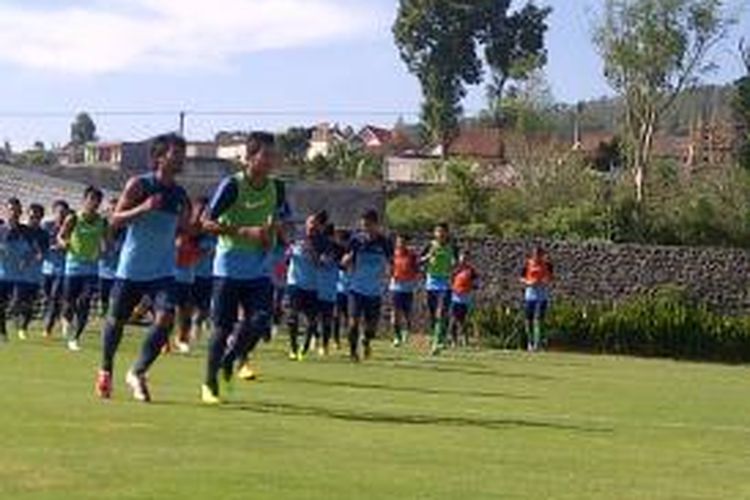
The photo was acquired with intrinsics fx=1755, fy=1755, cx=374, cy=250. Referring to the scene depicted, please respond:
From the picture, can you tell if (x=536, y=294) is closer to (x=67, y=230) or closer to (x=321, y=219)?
(x=321, y=219)

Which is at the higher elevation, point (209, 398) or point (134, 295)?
point (134, 295)

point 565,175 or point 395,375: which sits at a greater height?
point 565,175

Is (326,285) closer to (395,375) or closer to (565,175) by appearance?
(395,375)

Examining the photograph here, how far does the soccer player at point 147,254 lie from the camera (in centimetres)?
1427

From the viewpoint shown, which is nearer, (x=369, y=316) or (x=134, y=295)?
(x=134, y=295)

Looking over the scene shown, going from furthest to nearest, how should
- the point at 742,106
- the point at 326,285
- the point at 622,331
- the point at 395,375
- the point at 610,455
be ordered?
the point at 742,106, the point at 622,331, the point at 326,285, the point at 395,375, the point at 610,455

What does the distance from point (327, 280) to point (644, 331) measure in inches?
510

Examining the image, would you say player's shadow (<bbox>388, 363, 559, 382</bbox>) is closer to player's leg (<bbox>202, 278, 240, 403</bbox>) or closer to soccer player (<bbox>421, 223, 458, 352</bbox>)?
soccer player (<bbox>421, 223, 458, 352</bbox>)

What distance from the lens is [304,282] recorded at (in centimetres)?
2556

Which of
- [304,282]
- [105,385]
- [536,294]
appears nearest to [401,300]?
[536,294]

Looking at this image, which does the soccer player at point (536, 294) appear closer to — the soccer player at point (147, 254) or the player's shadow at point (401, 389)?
the player's shadow at point (401, 389)

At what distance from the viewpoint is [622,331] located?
37594mm

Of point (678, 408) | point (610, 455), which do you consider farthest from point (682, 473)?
point (678, 408)

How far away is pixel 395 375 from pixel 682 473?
1044 cm
